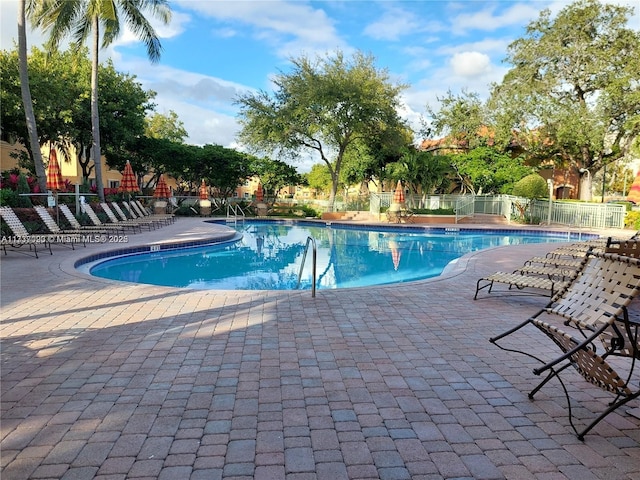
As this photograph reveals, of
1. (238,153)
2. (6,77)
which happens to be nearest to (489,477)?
(6,77)

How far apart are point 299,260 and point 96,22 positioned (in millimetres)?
11460

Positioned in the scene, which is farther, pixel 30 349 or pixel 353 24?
pixel 353 24

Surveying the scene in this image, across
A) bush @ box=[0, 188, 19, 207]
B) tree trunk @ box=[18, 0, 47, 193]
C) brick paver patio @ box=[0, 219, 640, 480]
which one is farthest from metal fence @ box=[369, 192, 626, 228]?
brick paver patio @ box=[0, 219, 640, 480]

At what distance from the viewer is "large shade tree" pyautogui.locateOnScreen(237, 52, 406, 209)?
876 inches

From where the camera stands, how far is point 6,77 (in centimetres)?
1620

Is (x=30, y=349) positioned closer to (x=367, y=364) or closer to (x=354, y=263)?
(x=367, y=364)

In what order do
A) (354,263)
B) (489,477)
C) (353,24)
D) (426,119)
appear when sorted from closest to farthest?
(489,477)
(354,263)
(353,24)
(426,119)

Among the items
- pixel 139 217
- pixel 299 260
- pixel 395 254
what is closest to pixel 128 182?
pixel 139 217

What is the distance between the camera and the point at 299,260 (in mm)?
11758

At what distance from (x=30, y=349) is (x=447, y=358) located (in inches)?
140

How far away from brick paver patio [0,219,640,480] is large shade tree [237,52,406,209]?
19.3 metres

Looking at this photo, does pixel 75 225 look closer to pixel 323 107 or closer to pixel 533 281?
pixel 533 281

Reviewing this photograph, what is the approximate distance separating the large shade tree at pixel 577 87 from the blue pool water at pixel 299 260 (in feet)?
30.7

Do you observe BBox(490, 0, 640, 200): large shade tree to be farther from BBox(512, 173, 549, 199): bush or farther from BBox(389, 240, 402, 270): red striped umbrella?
BBox(389, 240, 402, 270): red striped umbrella
